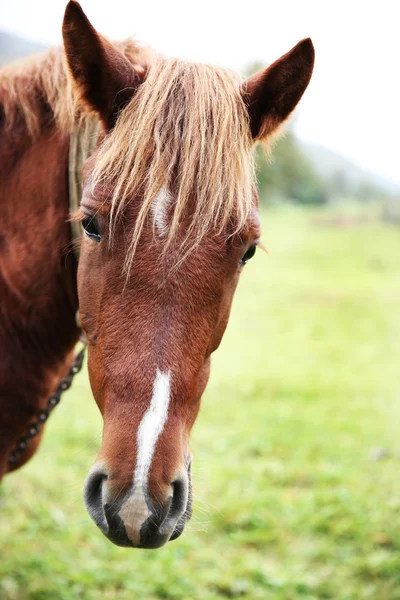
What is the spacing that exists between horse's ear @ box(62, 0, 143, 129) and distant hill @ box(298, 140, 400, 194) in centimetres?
4139

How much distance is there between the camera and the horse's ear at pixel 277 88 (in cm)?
194

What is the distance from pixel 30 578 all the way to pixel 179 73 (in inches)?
127

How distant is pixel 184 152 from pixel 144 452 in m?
0.95

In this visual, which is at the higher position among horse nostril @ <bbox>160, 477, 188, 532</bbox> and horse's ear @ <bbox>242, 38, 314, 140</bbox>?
horse's ear @ <bbox>242, 38, 314, 140</bbox>

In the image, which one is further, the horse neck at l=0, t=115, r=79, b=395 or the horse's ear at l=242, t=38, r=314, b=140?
the horse neck at l=0, t=115, r=79, b=395

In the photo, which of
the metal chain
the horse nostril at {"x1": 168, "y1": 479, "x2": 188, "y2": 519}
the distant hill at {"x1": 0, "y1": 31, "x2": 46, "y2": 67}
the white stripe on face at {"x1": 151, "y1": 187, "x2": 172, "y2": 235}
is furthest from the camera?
the distant hill at {"x1": 0, "y1": 31, "x2": 46, "y2": 67}

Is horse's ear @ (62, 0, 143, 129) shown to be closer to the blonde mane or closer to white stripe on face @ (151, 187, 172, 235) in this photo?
the blonde mane

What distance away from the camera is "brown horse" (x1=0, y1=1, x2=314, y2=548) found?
1.60 meters

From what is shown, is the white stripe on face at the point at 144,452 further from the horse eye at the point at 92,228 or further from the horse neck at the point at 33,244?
the horse neck at the point at 33,244

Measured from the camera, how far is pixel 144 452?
1.56 m

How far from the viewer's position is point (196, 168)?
183cm

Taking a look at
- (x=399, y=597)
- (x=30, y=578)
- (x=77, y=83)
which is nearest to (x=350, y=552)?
(x=399, y=597)

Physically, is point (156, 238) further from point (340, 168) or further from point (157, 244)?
point (340, 168)

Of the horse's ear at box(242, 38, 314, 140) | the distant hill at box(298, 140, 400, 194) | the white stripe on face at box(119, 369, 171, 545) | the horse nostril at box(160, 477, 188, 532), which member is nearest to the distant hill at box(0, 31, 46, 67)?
the horse's ear at box(242, 38, 314, 140)
